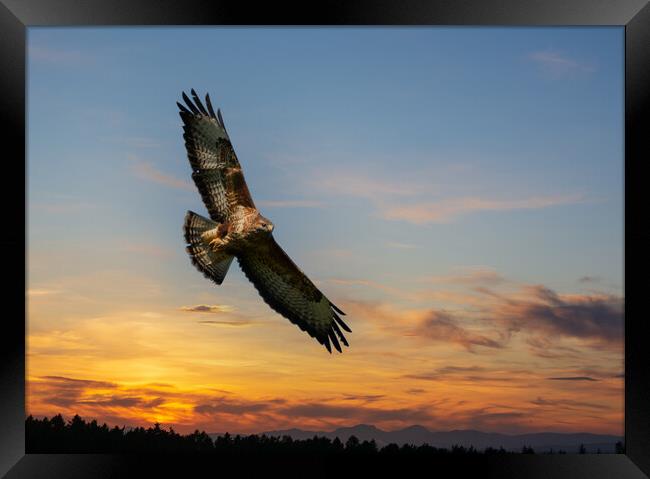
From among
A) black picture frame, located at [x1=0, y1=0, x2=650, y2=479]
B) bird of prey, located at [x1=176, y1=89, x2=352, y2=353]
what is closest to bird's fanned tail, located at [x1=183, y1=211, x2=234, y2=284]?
bird of prey, located at [x1=176, y1=89, x2=352, y2=353]

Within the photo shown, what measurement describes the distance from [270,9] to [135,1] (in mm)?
886

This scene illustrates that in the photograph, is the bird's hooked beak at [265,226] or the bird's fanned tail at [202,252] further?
the bird's fanned tail at [202,252]

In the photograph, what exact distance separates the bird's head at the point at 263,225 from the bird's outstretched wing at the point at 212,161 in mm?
134

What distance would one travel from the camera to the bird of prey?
670cm

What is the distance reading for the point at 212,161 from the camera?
6723 millimetres

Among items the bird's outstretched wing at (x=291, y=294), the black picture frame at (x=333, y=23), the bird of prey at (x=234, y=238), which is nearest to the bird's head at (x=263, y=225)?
the bird of prey at (x=234, y=238)

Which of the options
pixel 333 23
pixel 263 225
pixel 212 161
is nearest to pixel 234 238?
pixel 263 225

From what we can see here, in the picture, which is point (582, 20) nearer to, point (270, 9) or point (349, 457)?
point (270, 9)

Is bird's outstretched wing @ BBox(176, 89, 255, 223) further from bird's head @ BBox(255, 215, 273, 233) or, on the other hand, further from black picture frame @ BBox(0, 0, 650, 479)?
black picture frame @ BBox(0, 0, 650, 479)

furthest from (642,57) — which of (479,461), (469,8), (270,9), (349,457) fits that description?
(349,457)

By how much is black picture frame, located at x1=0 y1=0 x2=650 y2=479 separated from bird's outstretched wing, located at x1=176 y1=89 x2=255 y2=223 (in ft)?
3.72

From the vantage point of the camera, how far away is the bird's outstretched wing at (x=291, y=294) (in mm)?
7129

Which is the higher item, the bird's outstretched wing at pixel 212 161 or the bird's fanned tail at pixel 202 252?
the bird's outstretched wing at pixel 212 161

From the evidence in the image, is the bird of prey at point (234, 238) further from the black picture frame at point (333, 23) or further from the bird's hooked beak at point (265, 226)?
the black picture frame at point (333, 23)
